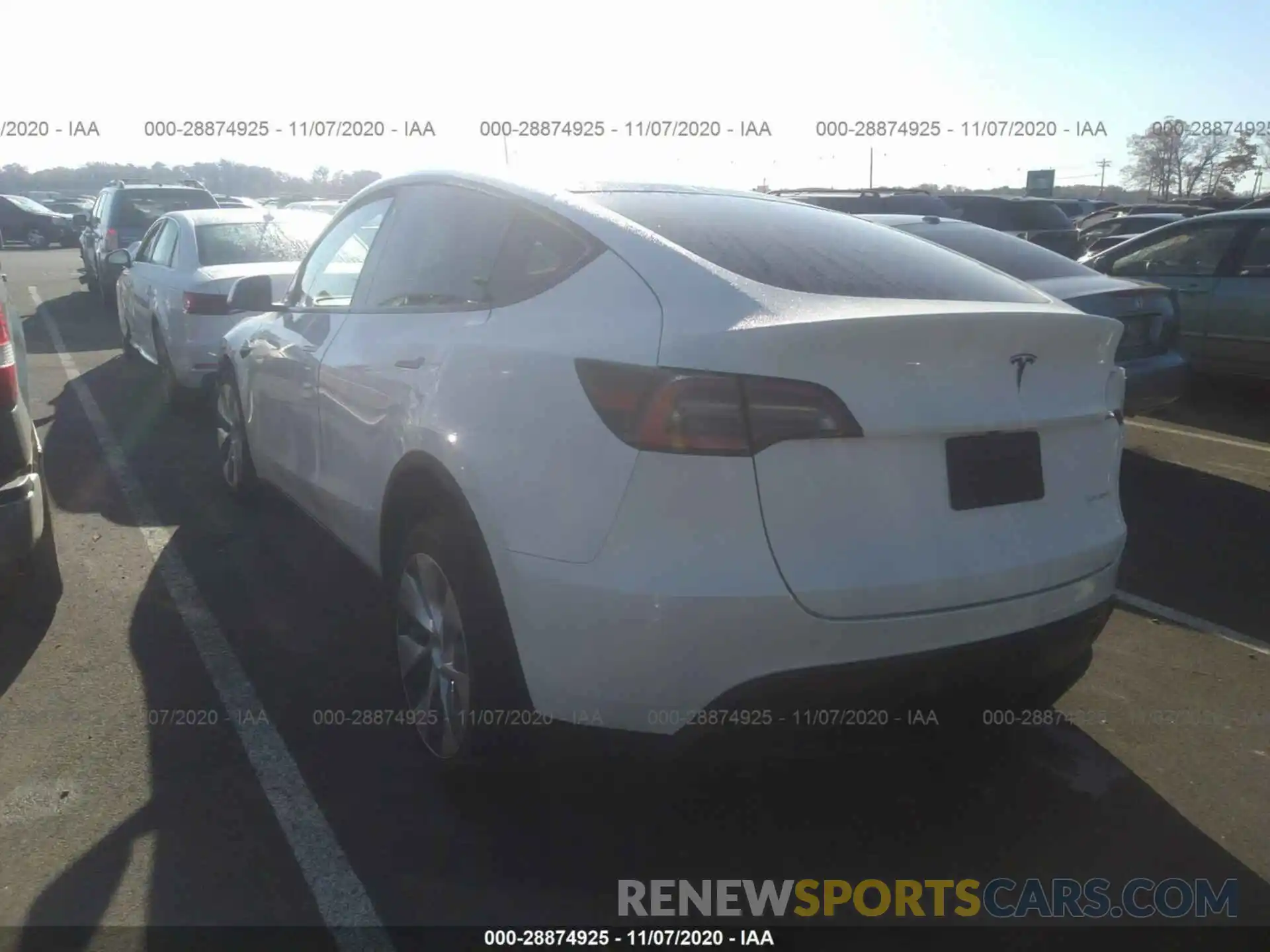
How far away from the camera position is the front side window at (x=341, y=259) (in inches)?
168

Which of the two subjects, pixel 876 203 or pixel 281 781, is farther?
pixel 876 203

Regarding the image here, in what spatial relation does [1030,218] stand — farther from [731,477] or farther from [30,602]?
[731,477]

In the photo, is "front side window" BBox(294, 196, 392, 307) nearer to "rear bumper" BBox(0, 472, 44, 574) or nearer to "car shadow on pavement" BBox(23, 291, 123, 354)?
"rear bumper" BBox(0, 472, 44, 574)

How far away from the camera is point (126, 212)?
631 inches

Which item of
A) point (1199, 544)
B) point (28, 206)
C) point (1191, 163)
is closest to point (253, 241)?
point (1199, 544)

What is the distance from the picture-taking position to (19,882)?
288 cm

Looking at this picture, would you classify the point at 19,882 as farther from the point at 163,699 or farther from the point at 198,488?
the point at 198,488

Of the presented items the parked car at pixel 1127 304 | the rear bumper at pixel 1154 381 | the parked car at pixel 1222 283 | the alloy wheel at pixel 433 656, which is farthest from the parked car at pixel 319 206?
the alloy wheel at pixel 433 656

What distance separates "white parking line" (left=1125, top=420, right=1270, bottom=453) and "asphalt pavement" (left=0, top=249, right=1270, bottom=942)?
2.98 m

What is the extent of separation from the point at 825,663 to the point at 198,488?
203 inches

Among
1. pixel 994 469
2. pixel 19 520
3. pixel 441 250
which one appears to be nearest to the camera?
pixel 994 469

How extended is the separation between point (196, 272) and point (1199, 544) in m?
6.98

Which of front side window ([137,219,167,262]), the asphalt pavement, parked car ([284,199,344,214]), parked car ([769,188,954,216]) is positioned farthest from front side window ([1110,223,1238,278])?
parked car ([284,199,344,214])

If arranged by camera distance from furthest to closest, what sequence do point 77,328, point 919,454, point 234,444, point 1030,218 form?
point 1030,218
point 77,328
point 234,444
point 919,454
